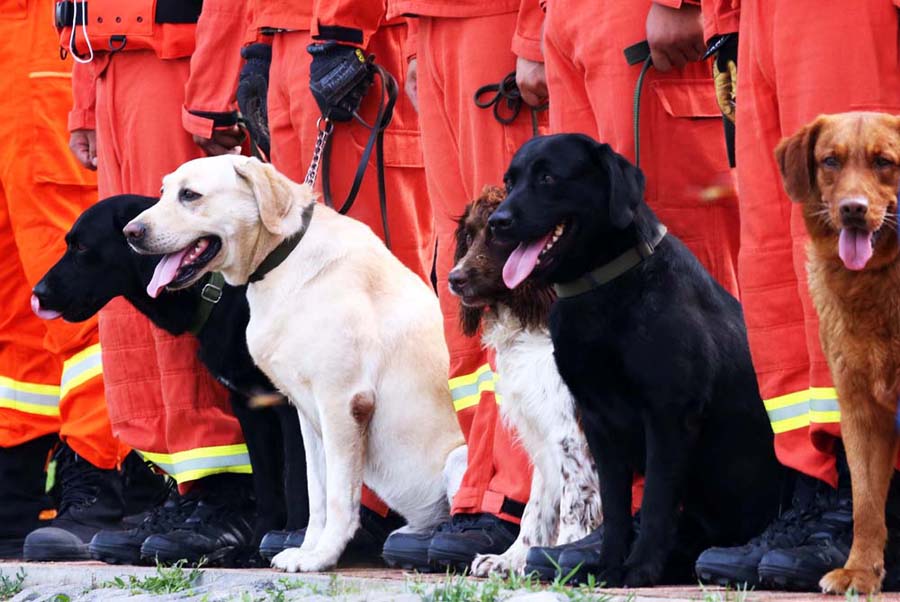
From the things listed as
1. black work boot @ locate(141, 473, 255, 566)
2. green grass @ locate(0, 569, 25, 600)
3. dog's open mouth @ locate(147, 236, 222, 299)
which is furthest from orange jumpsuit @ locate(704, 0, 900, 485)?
green grass @ locate(0, 569, 25, 600)

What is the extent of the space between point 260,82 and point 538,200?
2265mm

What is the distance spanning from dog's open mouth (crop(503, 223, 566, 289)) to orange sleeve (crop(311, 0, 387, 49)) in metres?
1.90

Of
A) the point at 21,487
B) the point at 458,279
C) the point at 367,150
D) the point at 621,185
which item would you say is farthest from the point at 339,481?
the point at 21,487

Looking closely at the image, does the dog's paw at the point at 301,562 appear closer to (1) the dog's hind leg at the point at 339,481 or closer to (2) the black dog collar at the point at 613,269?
(1) the dog's hind leg at the point at 339,481

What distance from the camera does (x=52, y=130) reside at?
7.39m

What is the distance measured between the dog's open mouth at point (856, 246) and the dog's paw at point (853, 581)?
74cm

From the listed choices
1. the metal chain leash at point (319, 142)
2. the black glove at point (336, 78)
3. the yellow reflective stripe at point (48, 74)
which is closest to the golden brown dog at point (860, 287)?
the black glove at point (336, 78)

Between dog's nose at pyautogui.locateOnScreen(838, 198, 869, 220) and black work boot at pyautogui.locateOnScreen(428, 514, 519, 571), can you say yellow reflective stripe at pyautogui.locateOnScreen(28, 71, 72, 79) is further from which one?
dog's nose at pyautogui.locateOnScreen(838, 198, 869, 220)

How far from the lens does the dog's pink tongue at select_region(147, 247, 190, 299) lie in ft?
18.5

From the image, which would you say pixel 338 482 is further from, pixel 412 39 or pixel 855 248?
pixel 855 248

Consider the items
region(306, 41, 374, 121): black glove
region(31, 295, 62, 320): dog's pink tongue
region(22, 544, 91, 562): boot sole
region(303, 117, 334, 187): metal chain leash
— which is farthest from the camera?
region(22, 544, 91, 562): boot sole

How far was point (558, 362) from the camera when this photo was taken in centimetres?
448

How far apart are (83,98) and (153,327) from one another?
46.4 inches

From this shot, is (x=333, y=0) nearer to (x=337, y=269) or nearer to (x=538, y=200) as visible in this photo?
(x=337, y=269)
